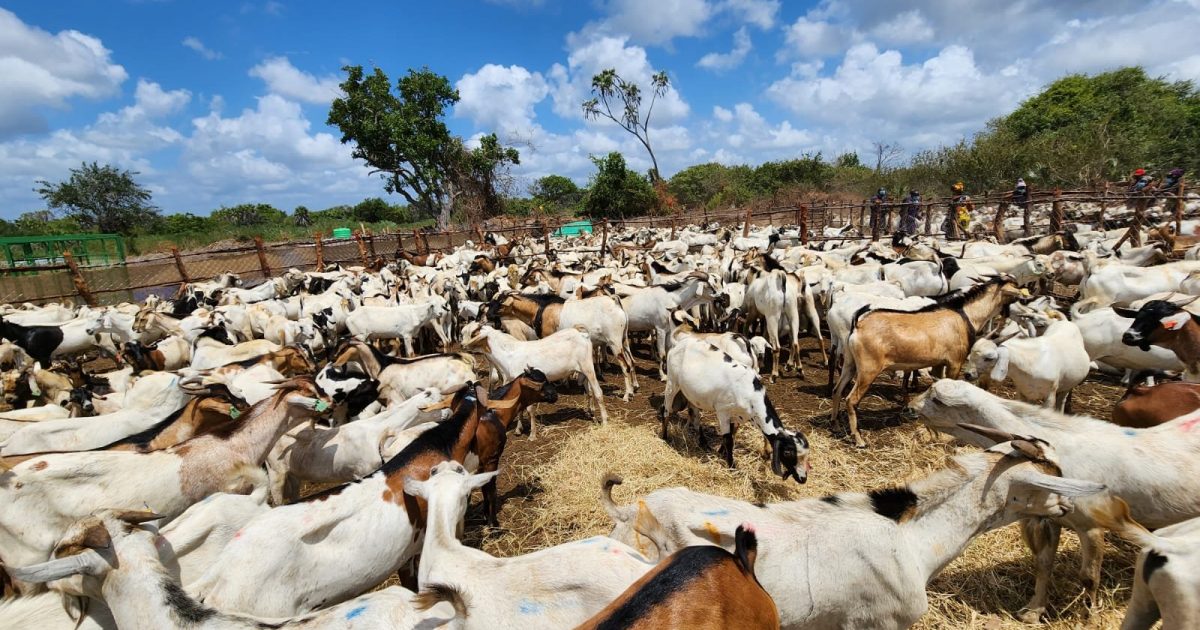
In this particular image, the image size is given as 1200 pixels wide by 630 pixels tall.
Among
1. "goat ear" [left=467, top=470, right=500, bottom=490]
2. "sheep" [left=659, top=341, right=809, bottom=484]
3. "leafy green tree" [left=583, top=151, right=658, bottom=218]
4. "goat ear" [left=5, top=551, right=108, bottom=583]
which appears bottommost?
"sheep" [left=659, top=341, right=809, bottom=484]

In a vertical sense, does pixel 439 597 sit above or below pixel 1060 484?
below

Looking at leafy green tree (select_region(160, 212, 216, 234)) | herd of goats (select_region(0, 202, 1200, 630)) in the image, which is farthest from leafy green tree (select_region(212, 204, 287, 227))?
herd of goats (select_region(0, 202, 1200, 630))

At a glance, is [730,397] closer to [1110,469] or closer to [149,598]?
[1110,469]

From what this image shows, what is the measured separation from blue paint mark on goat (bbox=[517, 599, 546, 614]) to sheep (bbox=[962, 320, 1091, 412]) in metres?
5.76

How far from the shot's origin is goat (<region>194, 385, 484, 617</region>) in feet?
9.87

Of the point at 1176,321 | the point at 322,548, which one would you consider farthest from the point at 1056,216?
the point at 322,548

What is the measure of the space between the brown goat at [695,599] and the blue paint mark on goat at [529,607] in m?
0.58

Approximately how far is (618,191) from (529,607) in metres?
40.4

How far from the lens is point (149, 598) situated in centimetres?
250

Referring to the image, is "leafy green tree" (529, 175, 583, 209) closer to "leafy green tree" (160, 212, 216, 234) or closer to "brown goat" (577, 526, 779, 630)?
"leafy green tree" (160, 212, 216, 234)

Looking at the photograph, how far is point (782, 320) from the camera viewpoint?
954 centimetres

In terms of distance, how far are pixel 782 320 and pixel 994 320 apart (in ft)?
10.4

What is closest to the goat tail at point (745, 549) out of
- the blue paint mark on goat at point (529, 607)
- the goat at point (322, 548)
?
the blue paint mark on goat at point (529, 607)

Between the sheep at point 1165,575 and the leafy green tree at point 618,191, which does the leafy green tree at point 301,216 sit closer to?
the leafy green tree at point 618,191
